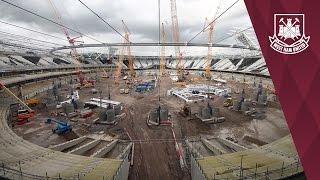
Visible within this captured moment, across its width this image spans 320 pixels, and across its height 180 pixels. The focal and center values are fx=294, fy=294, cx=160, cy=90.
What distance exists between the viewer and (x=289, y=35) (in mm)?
6141

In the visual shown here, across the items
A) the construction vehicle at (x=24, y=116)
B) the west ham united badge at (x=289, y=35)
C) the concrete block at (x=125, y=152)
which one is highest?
the west ham united badge at (x=289, y=35)

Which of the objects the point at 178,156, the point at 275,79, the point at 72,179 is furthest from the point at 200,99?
the point at 275,79

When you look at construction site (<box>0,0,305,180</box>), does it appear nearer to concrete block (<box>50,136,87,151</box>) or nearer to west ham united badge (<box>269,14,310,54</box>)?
concrete block (<box>50,136,87,151</box>)

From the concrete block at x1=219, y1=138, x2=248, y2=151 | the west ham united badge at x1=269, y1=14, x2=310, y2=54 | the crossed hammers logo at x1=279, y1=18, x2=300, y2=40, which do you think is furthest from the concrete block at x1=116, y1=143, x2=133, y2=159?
the crossed hammers logo at x1=279, y1=18, x2=300, y2=40

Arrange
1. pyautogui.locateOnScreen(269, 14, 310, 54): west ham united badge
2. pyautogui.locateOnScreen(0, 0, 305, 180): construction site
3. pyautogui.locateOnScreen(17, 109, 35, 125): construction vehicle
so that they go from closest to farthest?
1. pyautogui.locateOnScreen(269, 14, 310, 54): west ham united badge
2. pyautogui.locateOnScreen(0, 0, 305, 180): construction site
3. pyautogui.locateOnScreen(17, 109, 35, 125): construction vehicle

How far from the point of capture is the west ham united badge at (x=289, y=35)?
234 inches

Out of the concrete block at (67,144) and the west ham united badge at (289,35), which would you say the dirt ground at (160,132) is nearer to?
the concrete block at (67,144)

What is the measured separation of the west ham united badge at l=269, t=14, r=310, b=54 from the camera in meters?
5.95

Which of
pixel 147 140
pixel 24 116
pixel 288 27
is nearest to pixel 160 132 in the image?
pixel 147 140

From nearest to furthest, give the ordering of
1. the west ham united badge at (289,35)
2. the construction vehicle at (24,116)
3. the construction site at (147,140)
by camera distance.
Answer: the west ham united badge at (289,35), the construction site at (147,140), the construction vehicle at (24,116)

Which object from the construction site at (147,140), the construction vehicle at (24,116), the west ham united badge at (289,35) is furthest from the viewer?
the construction vehicle at (24,116)

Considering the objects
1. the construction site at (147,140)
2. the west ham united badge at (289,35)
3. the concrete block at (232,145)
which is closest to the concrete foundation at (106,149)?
the construction site at (147,140)

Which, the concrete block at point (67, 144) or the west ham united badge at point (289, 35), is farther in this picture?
the concrete block at point (67, 144)

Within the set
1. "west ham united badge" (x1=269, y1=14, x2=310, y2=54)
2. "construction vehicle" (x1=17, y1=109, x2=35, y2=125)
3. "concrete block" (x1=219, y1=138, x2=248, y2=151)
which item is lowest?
"concrete block" (x1=219, y1=138, x2=248, y2=151)
